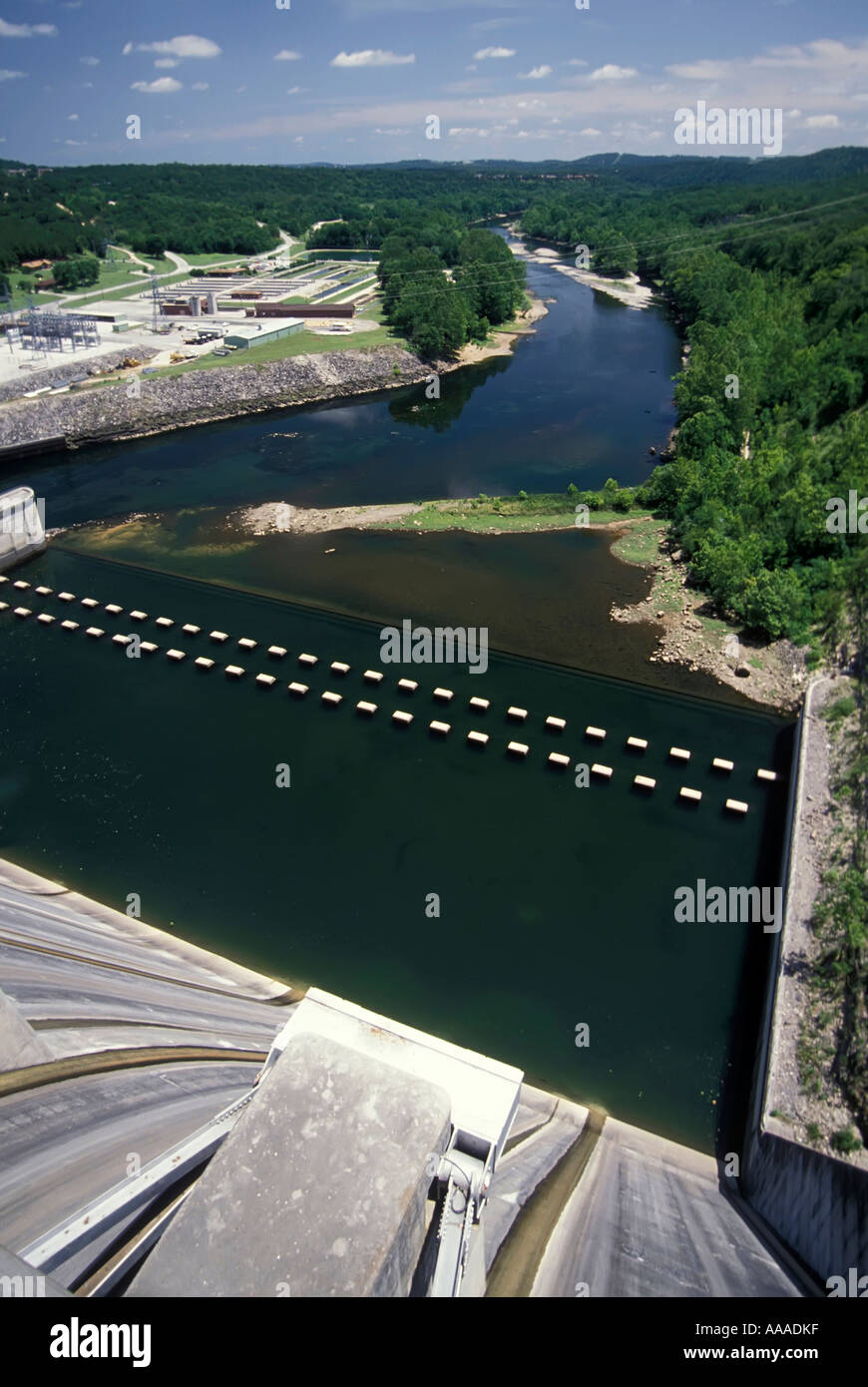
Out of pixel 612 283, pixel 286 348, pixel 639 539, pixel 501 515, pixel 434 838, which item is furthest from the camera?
pixel 612 283

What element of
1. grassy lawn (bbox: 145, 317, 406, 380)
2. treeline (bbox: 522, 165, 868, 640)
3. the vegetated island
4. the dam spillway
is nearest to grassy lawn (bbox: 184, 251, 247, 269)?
grassy lawn (bbox: 145, 317, 406, 380)

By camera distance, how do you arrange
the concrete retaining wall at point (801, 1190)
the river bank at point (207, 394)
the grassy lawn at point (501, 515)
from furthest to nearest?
the river bank at point (207, 394), the grassy lawn at point (501, 515), the concrete retaining wall at point (801, 1190)

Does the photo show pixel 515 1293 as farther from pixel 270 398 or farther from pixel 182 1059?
pixel 270 398

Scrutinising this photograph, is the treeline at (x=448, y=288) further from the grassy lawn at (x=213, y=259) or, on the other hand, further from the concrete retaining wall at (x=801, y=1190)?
the concrete retaining wall at (x=801, y=1190)

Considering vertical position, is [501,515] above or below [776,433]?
below

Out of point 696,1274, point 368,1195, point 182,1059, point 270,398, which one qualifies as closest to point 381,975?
point 182,1059

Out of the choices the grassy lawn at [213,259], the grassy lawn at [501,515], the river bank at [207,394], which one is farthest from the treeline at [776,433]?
the grassy lawn at [213,259]

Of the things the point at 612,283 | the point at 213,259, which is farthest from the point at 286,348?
the point at 612,283

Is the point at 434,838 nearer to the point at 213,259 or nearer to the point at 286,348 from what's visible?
the point at 286,348
